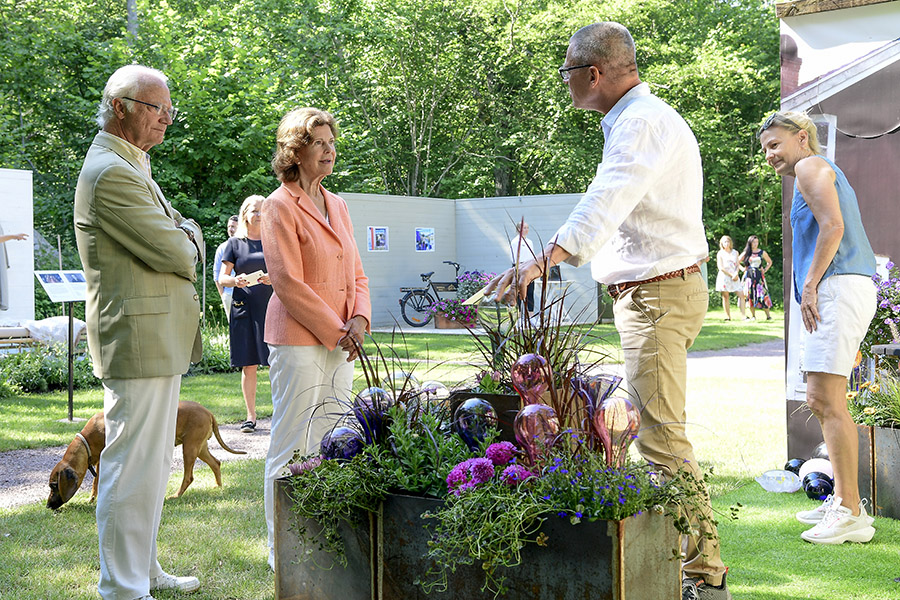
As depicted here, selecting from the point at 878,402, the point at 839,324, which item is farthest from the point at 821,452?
the point at 839,324

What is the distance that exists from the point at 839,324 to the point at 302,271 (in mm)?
2493

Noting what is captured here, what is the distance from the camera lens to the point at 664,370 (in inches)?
123

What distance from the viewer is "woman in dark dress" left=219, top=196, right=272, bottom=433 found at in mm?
7211

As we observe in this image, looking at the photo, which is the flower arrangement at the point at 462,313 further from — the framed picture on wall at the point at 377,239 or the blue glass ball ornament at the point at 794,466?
the framed picture on wall at the point at 377,239

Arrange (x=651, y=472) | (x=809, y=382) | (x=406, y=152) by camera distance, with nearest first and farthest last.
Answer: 1. (x=651, y=472)
2. (x=809, y=382)
3. (x=406, y=152)

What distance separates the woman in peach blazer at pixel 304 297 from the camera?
376cm

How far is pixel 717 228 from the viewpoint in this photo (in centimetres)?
3127

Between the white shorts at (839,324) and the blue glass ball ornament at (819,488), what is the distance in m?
1.06

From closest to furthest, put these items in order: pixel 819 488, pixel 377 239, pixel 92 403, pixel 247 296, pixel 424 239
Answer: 1. pixel 819 488
2. pixel 247 296
3. pixel 92 403
4. pixel 377 239
5. pixel 424 239

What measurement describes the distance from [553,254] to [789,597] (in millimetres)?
1923

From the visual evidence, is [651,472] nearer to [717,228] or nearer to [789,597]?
[789,597]

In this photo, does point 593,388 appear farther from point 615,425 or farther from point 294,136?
point 294,136

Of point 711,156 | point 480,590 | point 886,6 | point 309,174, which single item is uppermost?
point 711,156

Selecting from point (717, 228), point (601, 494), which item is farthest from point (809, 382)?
point (717, 228)
